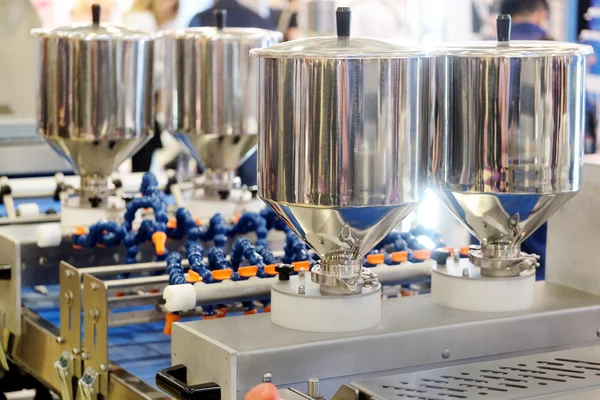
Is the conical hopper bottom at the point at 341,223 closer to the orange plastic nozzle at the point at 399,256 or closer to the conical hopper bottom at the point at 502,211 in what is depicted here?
the conical hopper bottom at the point at 502,211

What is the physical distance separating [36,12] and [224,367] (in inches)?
160

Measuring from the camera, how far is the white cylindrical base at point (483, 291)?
1248mm

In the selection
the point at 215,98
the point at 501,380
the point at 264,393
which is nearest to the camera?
the point at 264,393

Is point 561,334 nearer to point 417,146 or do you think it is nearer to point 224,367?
point 417,146

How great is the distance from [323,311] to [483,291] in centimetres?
22

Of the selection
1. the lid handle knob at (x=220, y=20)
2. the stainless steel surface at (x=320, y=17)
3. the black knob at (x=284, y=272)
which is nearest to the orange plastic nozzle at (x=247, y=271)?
the black knob at (x=284, y=272)

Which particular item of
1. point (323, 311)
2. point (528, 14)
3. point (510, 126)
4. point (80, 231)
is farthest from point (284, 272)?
point (528, 14)

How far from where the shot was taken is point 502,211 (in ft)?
4.05

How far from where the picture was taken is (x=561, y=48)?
1188 mm

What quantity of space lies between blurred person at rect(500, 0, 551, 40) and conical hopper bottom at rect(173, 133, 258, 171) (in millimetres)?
2320

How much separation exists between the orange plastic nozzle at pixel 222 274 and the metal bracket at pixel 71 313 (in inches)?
9.4

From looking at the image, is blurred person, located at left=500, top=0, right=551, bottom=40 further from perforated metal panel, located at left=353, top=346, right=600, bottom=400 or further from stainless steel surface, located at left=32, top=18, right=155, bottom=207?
perforated metal panel, located at left=353, top=346, right=600, bottom=400

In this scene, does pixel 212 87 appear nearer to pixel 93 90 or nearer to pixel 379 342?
pixel 93 90

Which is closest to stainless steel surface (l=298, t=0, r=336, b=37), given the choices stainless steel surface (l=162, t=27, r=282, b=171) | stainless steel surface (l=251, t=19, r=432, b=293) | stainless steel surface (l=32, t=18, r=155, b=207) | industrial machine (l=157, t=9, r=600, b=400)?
stainless steel surface (l=162, t=27, r=282, b=171)
